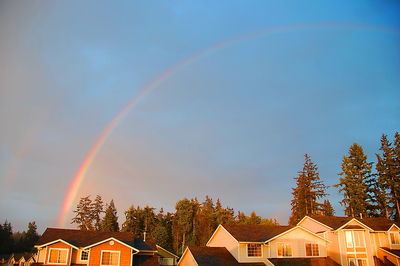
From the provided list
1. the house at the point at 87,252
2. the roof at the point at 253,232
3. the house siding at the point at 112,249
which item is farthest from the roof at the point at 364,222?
the house siding at the point at 112,249

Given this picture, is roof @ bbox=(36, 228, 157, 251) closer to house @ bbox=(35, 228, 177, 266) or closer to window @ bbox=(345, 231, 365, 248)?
house @ bbox=(35, 228, 177, 266)

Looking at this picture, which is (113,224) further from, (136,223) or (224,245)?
(224,245)

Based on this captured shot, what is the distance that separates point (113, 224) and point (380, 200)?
5513cm

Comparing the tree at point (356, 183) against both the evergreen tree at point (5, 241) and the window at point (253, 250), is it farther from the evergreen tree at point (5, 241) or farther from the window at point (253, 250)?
the evergreen tree at point (5, 241)

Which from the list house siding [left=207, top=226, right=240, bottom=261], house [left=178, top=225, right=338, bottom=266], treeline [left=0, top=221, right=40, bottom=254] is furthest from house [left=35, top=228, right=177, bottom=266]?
treeline [left=0, top=221, right=40, bottom=254]

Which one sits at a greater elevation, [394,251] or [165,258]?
[394,251]

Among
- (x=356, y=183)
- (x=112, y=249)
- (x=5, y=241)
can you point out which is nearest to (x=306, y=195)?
(x=356, y=183)

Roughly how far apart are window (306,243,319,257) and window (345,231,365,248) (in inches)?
157

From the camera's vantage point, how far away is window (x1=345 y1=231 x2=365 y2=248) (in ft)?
126

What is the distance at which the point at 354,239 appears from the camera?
38.6m

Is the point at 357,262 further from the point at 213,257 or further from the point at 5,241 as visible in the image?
the point at 5,241

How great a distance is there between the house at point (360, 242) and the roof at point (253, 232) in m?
6.18

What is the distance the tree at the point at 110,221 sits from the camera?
226ft

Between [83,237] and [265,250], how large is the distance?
70.7ft
